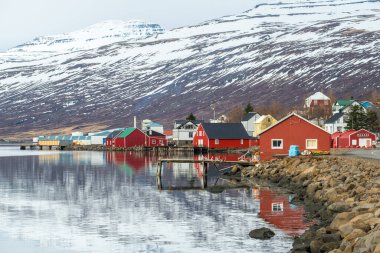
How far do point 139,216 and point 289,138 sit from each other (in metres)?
36.3

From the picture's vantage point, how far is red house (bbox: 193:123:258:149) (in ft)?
404

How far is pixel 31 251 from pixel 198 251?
23.2 ft

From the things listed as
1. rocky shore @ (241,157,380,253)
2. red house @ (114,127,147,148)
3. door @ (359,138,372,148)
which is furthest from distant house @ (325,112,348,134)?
rocky shore @ (241,157,380,253)

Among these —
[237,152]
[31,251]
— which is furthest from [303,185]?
[237,152]

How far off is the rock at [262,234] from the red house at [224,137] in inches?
3440

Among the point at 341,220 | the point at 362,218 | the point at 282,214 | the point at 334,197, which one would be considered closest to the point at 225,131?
the point at 282,214

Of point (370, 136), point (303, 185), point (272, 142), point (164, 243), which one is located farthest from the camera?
point (370, 136)

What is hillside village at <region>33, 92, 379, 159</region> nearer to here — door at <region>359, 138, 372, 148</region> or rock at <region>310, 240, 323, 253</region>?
door at <region>359, 138, 372, 148</region>

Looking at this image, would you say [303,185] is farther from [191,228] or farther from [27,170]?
[27,170]

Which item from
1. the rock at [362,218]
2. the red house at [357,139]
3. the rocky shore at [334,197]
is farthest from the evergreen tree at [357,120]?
the rock at [362,218]

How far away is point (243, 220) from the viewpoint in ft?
132

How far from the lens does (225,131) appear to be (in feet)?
410

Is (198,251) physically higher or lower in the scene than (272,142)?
lower

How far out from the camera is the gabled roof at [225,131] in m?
124
